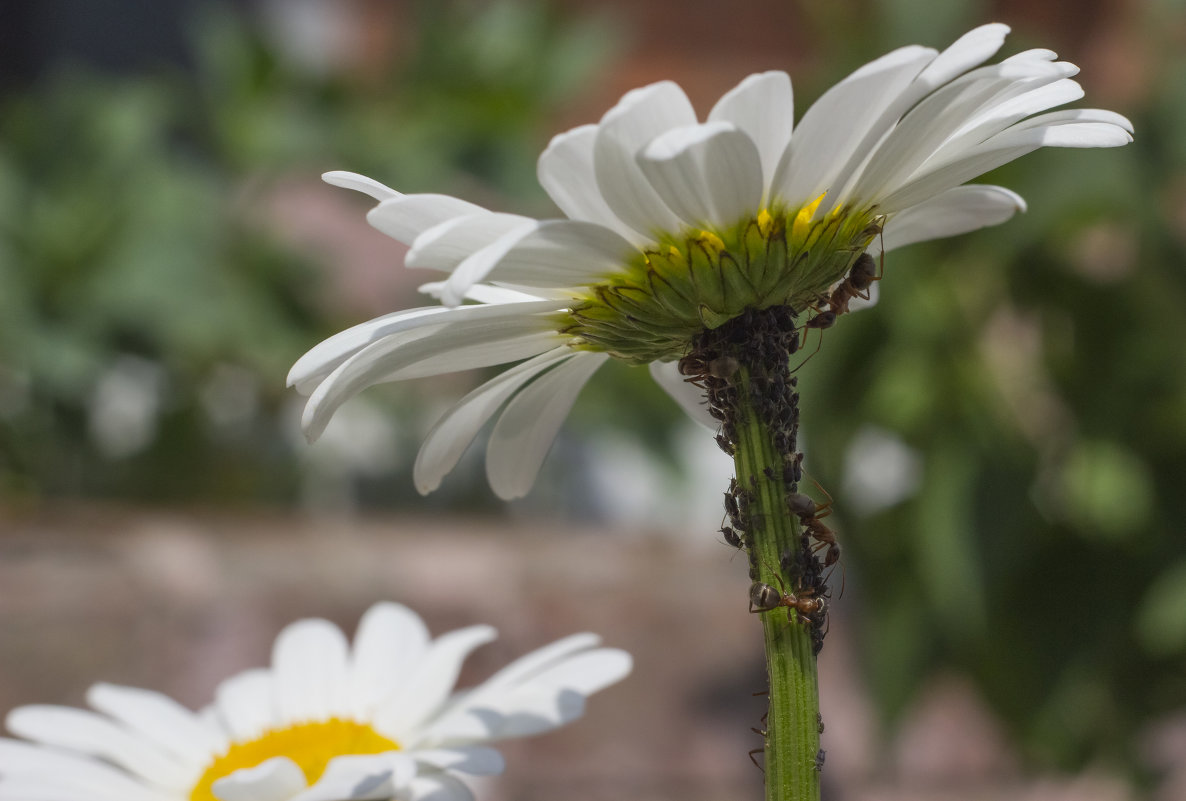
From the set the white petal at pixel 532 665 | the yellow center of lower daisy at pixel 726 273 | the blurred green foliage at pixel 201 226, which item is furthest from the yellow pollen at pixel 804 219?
the blurred green foliage at pixel 201 226

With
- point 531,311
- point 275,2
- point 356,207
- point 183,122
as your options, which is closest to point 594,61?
point 356,207

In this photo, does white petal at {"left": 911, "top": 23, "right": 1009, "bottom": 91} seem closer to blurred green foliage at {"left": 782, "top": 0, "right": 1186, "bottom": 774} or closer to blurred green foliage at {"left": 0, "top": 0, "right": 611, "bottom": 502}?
blurred green foliage at {"left": 782, "top": 0, "right": 1186, "bottom": 774}

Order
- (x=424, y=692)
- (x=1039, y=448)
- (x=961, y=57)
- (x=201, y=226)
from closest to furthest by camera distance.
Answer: (x=961, y=57) < (x=424, y=692) < (x=1039, y=448) < (x=201, y=226)

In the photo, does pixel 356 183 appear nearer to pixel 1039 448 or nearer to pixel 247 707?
pixel 247 707

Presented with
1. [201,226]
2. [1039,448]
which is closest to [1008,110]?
[1039,448]

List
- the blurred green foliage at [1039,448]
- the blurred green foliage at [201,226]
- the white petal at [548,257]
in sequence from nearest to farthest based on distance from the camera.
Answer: the white petal at [548,257] < the blurred green foliage at [1039,448] < the blurred green foliage at [201,226]

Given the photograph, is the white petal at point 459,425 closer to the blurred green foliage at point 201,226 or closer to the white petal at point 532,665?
the white petal at point 532,665

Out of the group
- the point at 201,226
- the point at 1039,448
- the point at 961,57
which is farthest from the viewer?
the point at 201,226

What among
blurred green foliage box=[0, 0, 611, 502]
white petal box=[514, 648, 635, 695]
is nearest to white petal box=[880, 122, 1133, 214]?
white petal box=[514, 648, 635, 695]
